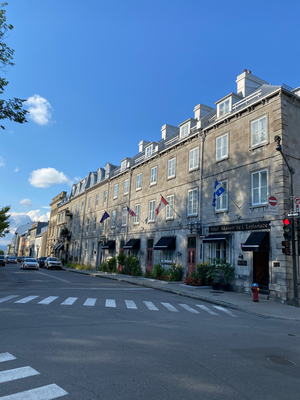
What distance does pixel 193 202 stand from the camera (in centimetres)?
2286

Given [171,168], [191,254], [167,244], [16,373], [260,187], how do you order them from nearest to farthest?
[16,373] → [260,187] → [191,254] → [167,244] → [171,168]

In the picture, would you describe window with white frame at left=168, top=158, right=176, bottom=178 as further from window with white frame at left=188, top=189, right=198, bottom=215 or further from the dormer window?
the dormer window

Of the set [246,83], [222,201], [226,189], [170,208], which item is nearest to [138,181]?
[170,208]

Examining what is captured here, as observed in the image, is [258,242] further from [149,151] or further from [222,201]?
[149,151]

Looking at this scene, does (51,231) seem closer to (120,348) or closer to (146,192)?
(146,192)

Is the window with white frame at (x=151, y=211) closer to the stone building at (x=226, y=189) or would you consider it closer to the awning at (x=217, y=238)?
the stone building at (x=226, y=189)

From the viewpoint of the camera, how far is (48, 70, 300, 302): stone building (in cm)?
1630

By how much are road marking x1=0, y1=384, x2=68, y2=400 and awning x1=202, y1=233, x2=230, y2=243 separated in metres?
15.5

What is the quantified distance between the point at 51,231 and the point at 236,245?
58.5 m

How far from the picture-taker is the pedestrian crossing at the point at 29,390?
3.93m

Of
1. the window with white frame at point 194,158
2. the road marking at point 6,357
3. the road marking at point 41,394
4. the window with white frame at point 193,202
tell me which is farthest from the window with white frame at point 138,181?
the road marking at point 41,394

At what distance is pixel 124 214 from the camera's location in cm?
3341

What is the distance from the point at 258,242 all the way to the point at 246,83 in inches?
488

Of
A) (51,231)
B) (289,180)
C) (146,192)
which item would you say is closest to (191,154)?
(146,192)
